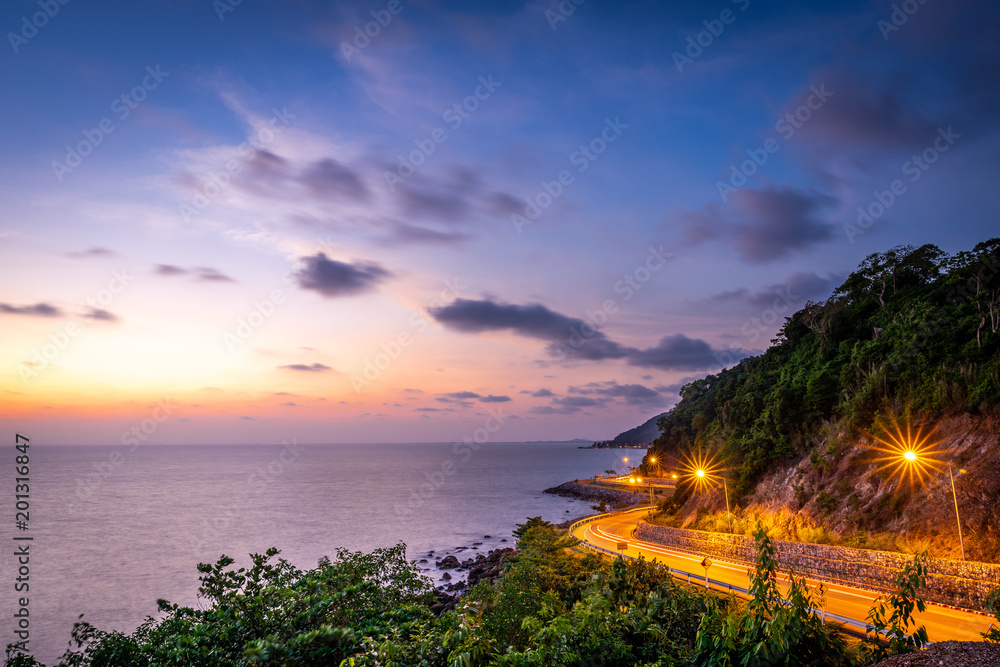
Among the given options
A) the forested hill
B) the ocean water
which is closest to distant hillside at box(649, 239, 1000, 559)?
the forested hill

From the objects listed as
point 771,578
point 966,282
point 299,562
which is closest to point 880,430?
point 966,282

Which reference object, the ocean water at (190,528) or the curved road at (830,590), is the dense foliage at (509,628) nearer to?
the curved road at (830,590)

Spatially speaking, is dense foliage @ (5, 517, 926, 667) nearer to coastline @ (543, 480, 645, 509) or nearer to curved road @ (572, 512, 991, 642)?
curved road @ (572, 512, 991, 642)

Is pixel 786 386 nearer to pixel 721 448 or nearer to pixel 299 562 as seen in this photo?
pixel 721 448

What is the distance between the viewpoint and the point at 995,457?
79.9 ft

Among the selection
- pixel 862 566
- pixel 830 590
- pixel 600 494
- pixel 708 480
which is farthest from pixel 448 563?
pixel 600 494

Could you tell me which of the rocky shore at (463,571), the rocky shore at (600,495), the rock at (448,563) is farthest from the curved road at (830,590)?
the rocky shore at (600,495)

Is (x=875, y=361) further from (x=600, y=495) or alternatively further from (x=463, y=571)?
(x=600, y=495)

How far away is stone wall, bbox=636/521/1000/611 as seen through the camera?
19.2 m

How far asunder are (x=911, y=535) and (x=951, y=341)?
1312 centimetres

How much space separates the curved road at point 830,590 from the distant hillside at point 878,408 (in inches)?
208

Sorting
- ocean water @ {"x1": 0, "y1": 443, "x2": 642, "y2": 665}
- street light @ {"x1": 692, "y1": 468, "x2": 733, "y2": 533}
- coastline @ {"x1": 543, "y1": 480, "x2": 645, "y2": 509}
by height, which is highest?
street light @ {"x1": 692, "y1": 468, "x2": 733, "y2": 533}

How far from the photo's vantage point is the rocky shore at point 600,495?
84.6m

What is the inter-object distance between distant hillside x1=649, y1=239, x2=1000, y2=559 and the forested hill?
89 millimetres
